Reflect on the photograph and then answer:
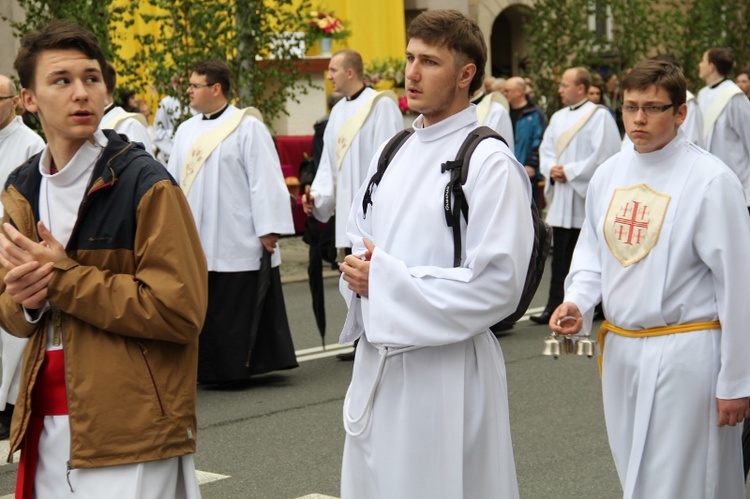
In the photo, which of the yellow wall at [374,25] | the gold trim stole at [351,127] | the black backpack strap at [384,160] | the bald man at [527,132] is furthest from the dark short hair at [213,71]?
the yellow wall at [374,25]

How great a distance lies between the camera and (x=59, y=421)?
3795mm

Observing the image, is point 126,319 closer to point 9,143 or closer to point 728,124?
point 9,143

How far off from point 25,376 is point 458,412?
125 cm

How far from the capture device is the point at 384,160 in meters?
4.39

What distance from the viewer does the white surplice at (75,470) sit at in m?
3.74

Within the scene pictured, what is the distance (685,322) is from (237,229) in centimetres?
484

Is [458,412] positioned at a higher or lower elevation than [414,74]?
lower

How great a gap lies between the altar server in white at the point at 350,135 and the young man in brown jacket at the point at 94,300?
6.65 metres

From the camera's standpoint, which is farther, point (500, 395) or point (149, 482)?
point (500, 395)

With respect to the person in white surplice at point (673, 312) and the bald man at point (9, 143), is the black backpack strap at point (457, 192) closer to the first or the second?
the person in white surplice at point (673, 312)

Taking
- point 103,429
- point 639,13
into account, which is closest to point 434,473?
point 103,429

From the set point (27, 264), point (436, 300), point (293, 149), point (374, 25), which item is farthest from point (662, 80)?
point (374, 25)

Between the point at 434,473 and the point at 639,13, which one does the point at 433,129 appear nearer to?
the point at 434,473

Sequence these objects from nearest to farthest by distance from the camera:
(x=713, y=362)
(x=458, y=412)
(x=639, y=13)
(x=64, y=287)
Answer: (x=64, y=287) < (x=458, y=412) < (x=713, y=362) < (x=639, y=13)
